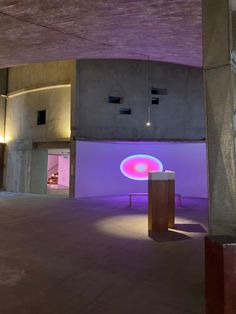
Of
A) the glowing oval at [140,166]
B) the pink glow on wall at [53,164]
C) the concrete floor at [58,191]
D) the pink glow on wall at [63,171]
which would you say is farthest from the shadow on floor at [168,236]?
the pink glow on wall at [53,164]

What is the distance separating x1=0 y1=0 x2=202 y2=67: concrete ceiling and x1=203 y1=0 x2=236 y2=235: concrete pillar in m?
2.99

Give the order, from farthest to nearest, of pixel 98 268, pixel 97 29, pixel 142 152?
pixel 142 152
pixel 97 29
pixel 98 268

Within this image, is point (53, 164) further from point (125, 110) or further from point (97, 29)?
point (97, 29)

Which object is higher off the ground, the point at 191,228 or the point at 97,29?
the point at 97,29

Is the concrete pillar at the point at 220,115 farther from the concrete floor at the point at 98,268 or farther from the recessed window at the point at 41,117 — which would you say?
the recessed window at the point at 41,117

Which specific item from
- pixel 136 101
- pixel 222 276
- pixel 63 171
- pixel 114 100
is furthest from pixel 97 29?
pixel 63 171

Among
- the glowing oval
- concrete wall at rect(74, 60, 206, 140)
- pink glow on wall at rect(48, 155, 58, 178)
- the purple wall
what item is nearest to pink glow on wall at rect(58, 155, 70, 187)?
pink glow on wall at rect(48, 155, 58, 178)

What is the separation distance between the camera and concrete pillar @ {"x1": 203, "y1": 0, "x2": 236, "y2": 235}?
9.30 feet

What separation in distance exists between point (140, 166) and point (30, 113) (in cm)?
693

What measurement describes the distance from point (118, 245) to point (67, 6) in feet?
16.7

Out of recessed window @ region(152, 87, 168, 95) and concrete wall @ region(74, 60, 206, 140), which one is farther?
recessed window @ region(152, 87, 168, 95)

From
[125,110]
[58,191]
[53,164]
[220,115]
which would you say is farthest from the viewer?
[53,164]

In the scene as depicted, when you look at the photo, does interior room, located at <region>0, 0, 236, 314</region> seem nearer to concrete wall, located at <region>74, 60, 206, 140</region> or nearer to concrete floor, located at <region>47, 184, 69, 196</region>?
concrete wall, located at <region>74, 60, 206, 140</region>

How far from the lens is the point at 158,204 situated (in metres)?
6.23
